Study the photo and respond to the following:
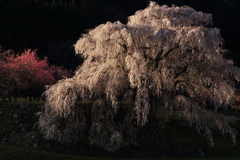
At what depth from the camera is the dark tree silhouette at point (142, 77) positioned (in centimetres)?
1155

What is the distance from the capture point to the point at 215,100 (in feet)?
40.0

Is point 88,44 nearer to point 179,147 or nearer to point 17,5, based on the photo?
point 179,147

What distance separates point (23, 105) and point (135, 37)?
745 centimetres

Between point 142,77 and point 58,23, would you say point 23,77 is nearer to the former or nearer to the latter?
point 142,77

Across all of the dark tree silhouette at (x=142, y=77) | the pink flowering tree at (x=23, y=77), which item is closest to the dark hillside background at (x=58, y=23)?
the pink flowering tree at (x=23, y=77)

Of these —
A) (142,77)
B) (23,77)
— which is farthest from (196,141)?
(23,77)

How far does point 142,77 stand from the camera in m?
11.4

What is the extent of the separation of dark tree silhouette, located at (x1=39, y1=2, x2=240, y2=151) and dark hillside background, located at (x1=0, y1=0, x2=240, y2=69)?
942 centimetres

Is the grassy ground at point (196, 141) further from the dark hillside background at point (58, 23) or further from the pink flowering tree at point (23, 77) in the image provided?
the dark hillside background at point (58, 23)

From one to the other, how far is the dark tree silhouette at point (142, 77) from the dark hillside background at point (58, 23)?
9.42 meters

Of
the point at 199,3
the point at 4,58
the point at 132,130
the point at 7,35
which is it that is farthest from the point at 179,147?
the point at 199,3

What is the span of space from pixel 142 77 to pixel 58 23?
24.3 metres

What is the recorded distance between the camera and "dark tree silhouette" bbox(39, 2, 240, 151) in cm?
1155

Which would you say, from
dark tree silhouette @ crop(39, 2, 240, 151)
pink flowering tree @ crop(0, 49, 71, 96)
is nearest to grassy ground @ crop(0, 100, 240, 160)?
dark tree silhouette @ crop(39, 2, 240, 151)
